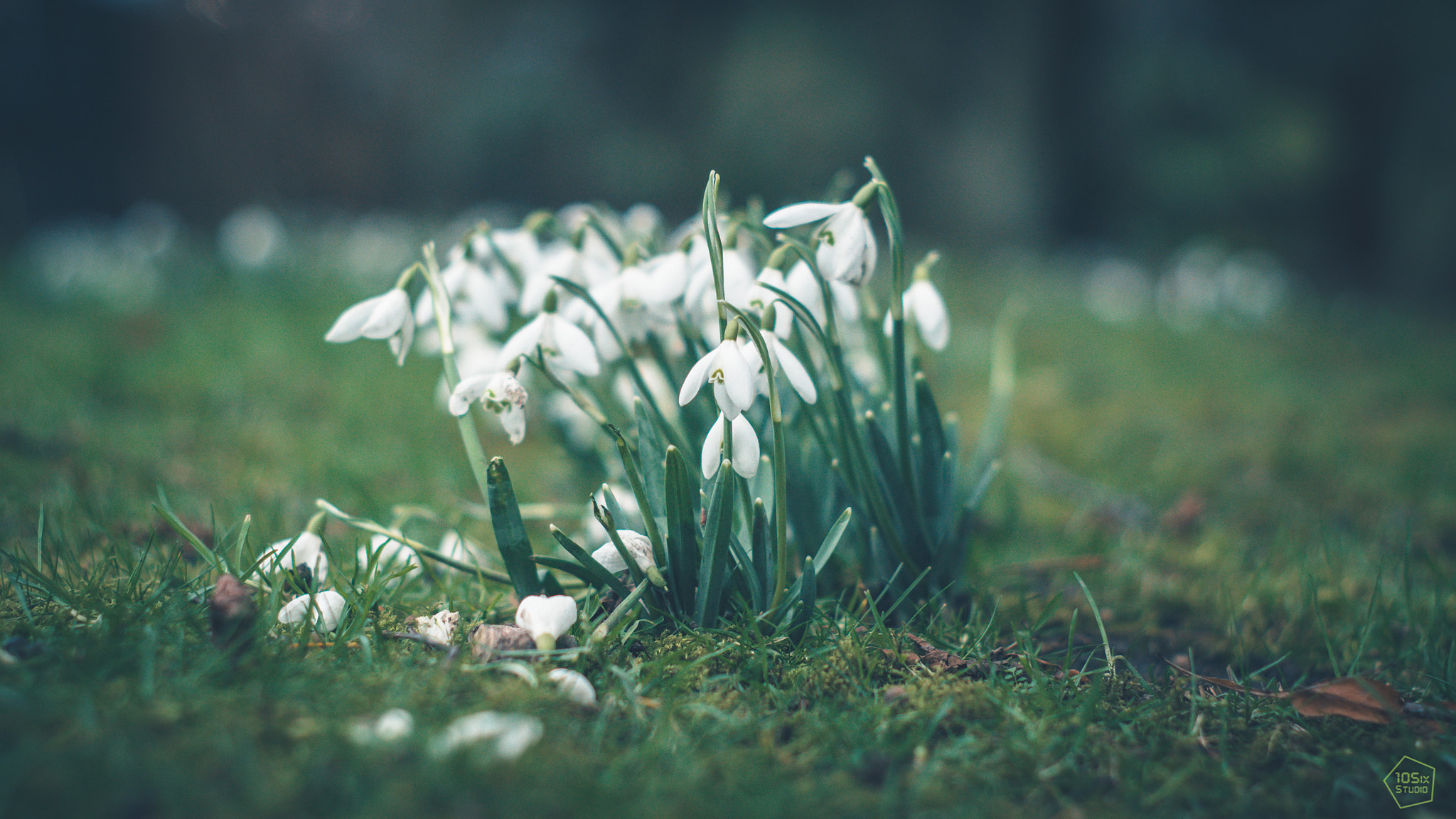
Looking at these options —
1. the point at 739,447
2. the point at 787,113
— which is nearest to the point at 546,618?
the point at 739,447

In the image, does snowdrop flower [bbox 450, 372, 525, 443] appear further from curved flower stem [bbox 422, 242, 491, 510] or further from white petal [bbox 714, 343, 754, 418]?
white petal [bbox 714, 343, 754, 418]

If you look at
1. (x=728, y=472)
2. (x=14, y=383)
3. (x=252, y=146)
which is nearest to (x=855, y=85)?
(x=252, y=146)

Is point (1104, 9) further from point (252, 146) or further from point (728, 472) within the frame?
point (728, 472)

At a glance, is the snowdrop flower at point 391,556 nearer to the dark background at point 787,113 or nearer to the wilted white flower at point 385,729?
the wilted white flower at point 385,729

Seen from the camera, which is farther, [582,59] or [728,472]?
[582,59]

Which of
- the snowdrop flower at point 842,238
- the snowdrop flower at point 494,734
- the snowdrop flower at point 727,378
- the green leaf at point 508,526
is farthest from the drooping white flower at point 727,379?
the snowdrop flower at point 494,734

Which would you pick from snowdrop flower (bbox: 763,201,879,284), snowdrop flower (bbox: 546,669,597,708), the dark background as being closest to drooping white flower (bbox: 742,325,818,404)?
snowdrop flower (bbox: 763,201,879,284)

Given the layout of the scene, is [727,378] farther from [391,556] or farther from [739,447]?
[391,556]
